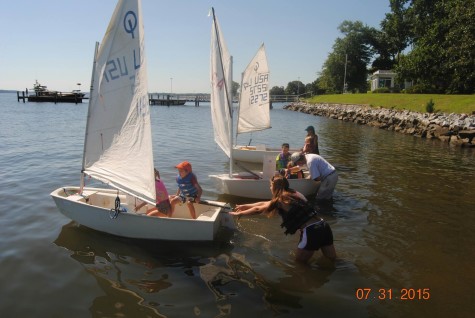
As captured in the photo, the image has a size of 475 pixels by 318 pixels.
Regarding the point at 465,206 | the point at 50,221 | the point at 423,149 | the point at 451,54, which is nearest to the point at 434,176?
the point at 465,206

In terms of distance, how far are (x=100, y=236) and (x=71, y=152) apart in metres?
14.2

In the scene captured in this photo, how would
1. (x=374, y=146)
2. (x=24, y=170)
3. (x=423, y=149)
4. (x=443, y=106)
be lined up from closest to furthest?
(x=24, y=170) < (x=423, y=149) < (x=374, y=146) < (x=443, y=106)

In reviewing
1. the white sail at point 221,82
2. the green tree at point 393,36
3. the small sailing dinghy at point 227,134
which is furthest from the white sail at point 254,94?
the green tree at point 393,36

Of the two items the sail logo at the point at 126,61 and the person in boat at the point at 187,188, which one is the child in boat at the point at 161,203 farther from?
the sail logo at the point at 126,61

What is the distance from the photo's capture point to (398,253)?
325 inches

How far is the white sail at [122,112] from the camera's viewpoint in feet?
25.0

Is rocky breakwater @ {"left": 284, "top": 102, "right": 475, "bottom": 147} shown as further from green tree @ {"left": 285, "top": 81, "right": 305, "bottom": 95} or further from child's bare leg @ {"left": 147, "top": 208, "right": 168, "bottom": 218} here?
green tree @ {"left": 285, "top": 81, "right": 305, "bottom": 95}

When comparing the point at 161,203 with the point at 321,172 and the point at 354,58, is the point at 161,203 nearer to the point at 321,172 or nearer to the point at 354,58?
the point at 321,172

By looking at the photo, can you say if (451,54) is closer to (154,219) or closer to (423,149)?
(423,149)

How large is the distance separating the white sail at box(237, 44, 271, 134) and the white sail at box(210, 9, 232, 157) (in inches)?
283

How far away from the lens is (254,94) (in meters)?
19.2

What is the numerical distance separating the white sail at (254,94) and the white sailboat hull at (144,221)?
35.2 ft
